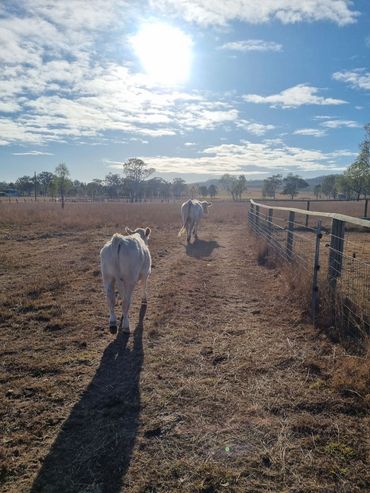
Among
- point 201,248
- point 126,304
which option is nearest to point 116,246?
point 126,304

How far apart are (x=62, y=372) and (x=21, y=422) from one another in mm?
972

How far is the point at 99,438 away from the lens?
3227mm

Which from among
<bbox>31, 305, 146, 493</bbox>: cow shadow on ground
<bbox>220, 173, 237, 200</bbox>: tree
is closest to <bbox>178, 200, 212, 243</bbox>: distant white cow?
<bbox>31, 305, 146, 493</bbox>: cow shadow on ground

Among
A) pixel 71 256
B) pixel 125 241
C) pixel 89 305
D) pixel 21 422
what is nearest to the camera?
pixel 21 422

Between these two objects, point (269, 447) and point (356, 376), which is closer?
point (269, 447)

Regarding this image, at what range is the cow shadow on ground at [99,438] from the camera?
274 centimetres

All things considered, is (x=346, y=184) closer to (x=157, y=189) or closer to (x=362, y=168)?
(x=362, y=168)

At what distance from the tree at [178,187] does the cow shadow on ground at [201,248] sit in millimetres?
115457

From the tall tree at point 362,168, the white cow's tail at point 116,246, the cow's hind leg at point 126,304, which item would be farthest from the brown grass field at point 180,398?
the tall tree at point 362,168

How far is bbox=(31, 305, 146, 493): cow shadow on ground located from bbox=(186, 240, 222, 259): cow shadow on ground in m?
8.27

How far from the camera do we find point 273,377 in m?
4.23

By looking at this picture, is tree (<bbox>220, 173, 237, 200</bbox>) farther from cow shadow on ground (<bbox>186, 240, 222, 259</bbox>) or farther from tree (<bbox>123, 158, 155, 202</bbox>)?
cow shadow on ground (<bbox>186, 240, 222, 259</bbox>)

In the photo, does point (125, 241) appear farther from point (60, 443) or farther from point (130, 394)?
point (60, 443)

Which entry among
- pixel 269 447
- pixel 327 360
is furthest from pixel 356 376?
pixel 269 447
